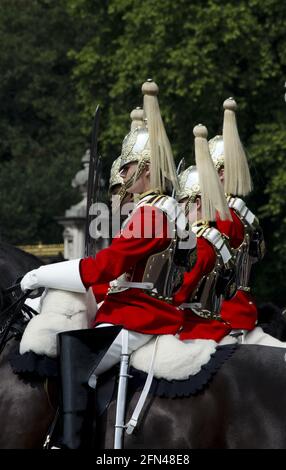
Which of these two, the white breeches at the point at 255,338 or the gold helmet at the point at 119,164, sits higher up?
the gold helmet at the point at 119,164

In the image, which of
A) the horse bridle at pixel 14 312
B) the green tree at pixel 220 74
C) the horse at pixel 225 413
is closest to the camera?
the horse at pixel 225 413

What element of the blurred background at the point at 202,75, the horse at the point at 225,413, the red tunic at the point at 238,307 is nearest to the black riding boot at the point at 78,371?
the horse at the point at 225,413

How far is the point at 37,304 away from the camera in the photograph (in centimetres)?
960

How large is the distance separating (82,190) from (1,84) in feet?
32.2

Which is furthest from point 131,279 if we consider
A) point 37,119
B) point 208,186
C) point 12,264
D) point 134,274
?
point 37,119

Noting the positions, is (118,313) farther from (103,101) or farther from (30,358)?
(103,101)

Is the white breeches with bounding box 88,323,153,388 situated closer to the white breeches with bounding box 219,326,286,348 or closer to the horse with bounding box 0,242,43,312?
the horse with bounding box 0,242,43,312

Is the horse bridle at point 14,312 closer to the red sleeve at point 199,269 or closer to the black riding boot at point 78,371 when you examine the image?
the black riding boot at point 78,371

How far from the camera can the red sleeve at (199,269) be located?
9531 mm

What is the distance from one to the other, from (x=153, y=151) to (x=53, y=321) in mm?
1092

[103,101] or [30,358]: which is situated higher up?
[103,101]

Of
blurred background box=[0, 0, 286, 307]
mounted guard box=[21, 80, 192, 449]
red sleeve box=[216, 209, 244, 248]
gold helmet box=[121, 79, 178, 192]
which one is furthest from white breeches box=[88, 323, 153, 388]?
blurred background box=[0, 0, 286, 307]

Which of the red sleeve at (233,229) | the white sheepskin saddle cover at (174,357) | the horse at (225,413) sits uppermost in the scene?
the red sleeve at (233,229)
